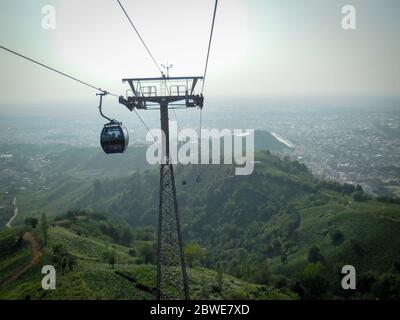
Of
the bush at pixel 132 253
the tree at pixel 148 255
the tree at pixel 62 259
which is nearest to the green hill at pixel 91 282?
the tree at pixel 62 259

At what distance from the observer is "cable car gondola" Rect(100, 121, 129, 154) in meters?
19.4

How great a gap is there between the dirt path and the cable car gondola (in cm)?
4298

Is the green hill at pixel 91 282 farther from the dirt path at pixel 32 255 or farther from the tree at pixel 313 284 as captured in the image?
the tree at pixel 313 284

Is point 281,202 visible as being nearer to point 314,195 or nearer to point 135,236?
point 314,195

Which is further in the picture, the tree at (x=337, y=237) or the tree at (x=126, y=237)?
the tree at (x=126, y=237)

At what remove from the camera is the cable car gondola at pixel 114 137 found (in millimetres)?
19406

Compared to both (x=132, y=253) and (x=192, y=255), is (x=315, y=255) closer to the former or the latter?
(x=192, y=255)

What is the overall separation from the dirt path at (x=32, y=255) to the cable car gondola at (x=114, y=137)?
43.0 metres

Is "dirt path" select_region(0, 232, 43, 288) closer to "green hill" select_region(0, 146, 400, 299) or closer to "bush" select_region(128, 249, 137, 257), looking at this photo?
"green hill" select_region(0, 146, 400, 299)

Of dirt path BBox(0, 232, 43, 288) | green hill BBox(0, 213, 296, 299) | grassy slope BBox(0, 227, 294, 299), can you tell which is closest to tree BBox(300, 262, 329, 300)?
green hill BBox(0, 213, 296, 299)

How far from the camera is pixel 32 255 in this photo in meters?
60.8

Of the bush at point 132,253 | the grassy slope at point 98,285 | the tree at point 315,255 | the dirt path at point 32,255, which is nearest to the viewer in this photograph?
the grassy slope at point 98,285

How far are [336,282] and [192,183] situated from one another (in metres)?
114

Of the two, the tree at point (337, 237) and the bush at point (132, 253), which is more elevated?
the tree at point (337, 237)
